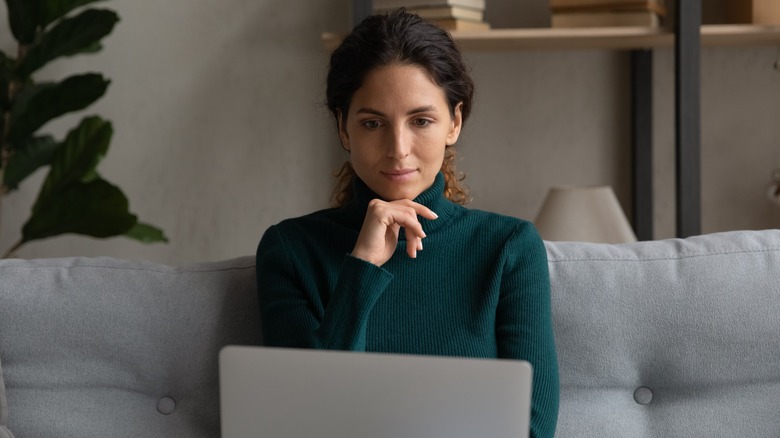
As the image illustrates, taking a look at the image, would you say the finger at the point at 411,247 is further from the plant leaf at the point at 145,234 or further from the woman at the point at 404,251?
the plant leaf at the point at 145,234

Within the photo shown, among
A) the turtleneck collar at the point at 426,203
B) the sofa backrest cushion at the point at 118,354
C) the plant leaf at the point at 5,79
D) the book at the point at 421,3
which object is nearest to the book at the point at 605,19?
the book at the point at 421,3

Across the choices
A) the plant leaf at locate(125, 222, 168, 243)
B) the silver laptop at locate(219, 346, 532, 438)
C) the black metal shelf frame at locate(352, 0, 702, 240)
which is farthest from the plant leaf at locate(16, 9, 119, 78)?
the silver laptop at locate(219, 346, 532, 438)

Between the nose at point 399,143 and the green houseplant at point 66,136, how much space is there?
1289 mm

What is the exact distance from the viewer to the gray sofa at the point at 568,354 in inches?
54.4

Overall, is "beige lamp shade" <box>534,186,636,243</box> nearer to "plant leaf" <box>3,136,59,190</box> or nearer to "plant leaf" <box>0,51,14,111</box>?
"plant leaf" <box>3,136,59,190</box>

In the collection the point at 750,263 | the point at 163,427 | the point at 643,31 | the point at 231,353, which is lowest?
the point at 163,427

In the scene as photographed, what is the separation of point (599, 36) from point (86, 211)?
144 cm

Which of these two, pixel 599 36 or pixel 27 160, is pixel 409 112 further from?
pixel 27 160

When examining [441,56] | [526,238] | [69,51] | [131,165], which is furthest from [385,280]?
[131,165]

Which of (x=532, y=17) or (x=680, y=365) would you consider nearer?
(x=680, y=365)

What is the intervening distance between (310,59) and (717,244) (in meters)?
1.69

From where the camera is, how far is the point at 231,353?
0.90 metres

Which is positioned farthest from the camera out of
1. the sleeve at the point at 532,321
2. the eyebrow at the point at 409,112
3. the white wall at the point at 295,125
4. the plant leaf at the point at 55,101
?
the white wall at the point at 295,125

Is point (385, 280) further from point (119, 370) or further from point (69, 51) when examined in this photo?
point (69, 51)
